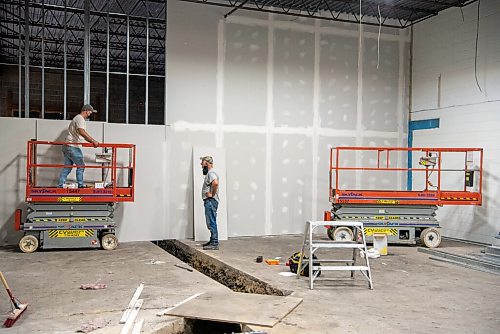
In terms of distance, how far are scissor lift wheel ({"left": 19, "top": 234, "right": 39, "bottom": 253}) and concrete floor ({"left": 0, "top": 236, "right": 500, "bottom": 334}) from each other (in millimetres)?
137

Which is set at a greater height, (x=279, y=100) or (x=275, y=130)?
(x=279, y=100)

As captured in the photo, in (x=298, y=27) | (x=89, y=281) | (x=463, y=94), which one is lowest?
(x=89, y=281)

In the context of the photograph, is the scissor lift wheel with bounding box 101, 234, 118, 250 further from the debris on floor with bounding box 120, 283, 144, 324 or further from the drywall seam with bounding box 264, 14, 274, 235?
the drywall seam with bounding box 264, 14, 274, 235

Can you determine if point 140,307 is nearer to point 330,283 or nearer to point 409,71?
point 330,283

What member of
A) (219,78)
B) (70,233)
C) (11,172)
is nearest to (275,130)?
(219,78)

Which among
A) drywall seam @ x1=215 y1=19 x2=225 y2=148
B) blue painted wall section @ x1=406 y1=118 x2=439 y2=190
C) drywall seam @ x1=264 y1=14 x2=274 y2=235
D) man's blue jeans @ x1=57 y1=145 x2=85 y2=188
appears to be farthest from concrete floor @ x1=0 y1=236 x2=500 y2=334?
blue painted wall section @ x1=406 y1=118 x2=439 y2=190

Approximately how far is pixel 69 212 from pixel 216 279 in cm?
280

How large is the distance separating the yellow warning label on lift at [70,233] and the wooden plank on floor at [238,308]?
3.69 meters

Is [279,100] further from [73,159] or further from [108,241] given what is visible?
[108,241]

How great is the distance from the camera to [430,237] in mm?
8875

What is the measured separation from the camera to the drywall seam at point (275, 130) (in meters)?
9.75

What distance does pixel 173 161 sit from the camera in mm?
9609

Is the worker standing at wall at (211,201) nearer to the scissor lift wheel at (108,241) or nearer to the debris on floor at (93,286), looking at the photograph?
the scissor lift wheel at (108,241)

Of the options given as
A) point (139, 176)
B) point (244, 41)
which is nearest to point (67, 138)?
point (139, 176)
